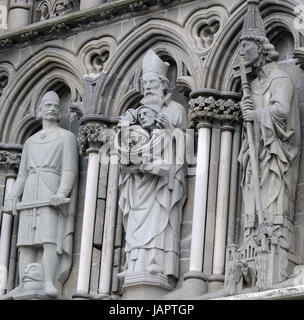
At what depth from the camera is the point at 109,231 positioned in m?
19.4

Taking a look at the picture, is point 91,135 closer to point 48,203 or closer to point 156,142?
point 48,203

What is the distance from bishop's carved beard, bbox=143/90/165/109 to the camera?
Result: 62.6ft

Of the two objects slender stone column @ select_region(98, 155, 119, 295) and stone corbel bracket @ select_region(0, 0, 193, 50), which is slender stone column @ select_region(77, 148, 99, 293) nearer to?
slender stone column @ select_region(98, 155, 119, 295)

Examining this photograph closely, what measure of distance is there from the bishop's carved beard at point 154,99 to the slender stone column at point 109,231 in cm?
84

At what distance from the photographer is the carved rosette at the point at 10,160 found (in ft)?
66.8

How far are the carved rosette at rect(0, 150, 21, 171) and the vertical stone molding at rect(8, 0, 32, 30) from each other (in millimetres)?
1518

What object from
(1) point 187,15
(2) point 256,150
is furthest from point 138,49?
(2) point 256,150

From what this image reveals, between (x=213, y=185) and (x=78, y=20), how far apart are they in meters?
2.74

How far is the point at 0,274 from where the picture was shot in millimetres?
20078

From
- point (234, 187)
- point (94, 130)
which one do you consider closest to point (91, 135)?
point (94, 130)

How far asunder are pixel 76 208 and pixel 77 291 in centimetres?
99

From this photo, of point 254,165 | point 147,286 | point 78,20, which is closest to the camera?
point 254,165

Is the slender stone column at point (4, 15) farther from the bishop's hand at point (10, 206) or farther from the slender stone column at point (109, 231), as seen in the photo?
the slender stone column at point (109, 231)

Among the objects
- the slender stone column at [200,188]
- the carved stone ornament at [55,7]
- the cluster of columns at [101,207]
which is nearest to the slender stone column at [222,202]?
the slender stone column at [200,188]
